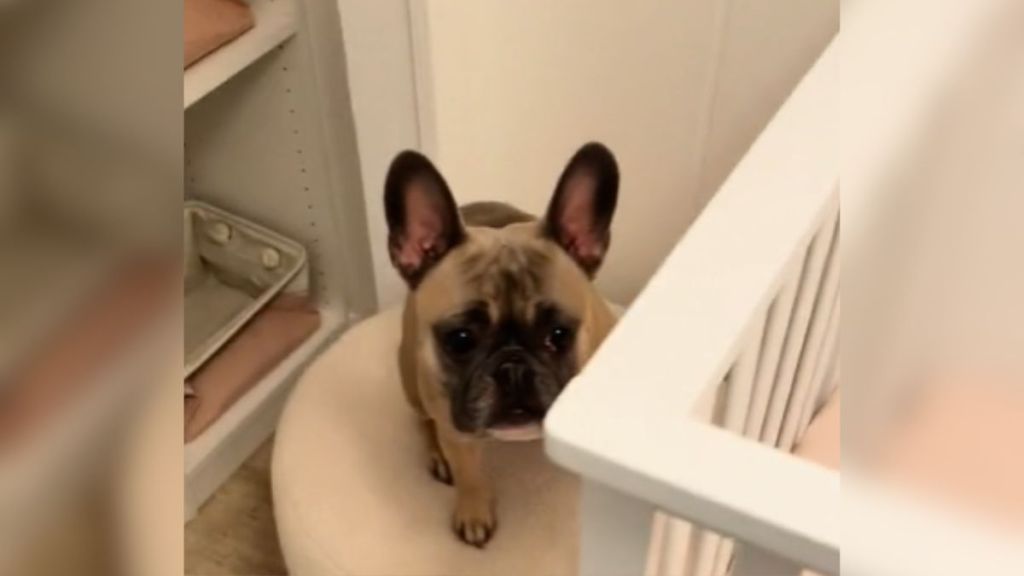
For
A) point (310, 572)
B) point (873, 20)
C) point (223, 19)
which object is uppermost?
point (873, 20)

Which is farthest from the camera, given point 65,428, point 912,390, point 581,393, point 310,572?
point 310,572

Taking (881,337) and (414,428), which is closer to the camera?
(881,337)

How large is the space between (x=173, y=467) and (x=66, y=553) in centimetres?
3

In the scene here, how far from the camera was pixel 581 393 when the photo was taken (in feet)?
1.40

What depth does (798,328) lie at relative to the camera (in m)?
0.68

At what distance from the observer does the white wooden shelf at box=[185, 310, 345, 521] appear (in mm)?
1215

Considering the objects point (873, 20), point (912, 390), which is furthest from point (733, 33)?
point (912, 390)

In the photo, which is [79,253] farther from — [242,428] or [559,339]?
[242,428]

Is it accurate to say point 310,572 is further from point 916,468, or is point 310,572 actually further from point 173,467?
point 173,467

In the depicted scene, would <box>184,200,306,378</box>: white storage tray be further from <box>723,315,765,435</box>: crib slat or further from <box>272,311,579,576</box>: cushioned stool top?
<box>723,315,765,435</box>: crib slat

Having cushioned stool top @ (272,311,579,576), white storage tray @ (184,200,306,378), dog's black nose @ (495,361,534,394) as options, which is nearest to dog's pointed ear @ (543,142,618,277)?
dog's black nose @ (495,361,534,394)

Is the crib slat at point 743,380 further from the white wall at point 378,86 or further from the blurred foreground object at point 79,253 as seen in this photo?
the white wall at point 378,86

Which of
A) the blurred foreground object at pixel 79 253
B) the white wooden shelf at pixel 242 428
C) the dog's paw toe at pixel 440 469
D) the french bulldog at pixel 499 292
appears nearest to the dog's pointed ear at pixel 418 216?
the french bulldog at pixel 499 292

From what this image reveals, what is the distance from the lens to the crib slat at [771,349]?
551 millimetres
